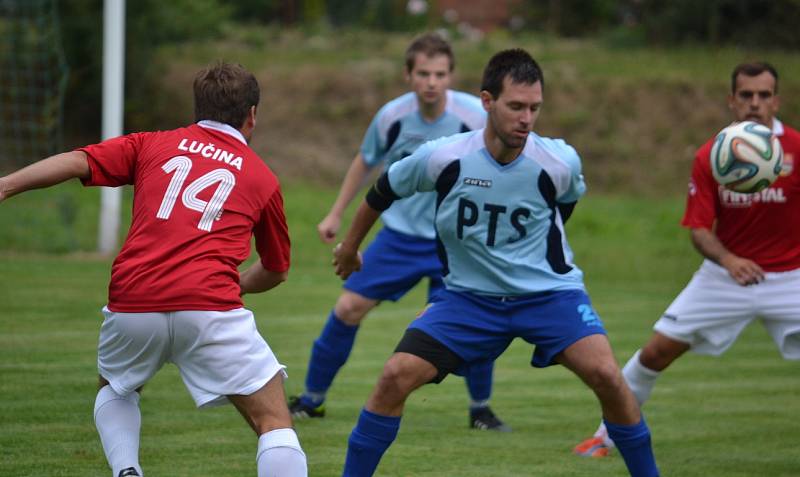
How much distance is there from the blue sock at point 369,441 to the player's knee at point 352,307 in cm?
236

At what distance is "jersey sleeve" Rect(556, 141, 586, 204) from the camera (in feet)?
17.4

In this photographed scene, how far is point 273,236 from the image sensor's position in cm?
475

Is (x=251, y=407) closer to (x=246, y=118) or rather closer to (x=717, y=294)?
(x=246, y=118)

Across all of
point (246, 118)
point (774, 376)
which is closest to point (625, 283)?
point (774, 376)

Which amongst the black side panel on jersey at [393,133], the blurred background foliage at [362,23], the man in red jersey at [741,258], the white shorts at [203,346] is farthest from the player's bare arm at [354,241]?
the blurred background foliage at [362,23]

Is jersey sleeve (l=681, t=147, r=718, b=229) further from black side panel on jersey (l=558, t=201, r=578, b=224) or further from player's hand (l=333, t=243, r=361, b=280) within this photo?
player's hand (l=333, t=243, r=361, b=280)

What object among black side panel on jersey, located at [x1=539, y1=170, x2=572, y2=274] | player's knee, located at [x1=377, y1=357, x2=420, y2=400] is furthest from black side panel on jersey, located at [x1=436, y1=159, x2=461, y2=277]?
player's knee, located at [x1=377, y1=357, x2=420, y2=400]

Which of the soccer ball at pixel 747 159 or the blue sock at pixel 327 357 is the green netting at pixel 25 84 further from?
the soccer ball at pixel 747 159

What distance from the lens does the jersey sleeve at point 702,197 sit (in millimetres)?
6512

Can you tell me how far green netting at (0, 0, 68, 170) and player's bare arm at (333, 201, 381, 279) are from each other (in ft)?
40.0

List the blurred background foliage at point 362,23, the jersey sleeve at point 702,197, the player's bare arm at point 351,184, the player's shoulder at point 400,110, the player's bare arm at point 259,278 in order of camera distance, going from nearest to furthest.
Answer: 1. the player's bare arm at point 259,278
2. the jersey sleeve at point 702,197
3. the player's bare arm at point 351,184
4. the player's shoulder at point 400,110
5. the blurred background foliage at point 362,23

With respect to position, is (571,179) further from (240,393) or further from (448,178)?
(240,393)

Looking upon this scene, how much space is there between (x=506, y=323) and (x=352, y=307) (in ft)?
7.48

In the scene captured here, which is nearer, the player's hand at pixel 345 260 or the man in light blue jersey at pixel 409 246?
the player's hand at pixel 345 260
